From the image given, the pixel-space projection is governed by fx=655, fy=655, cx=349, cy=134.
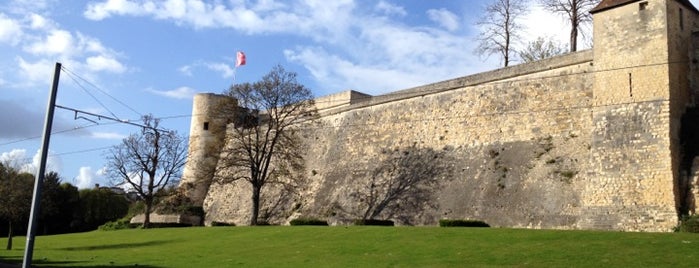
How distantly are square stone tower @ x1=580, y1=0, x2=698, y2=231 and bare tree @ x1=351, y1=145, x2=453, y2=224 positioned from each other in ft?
24.4

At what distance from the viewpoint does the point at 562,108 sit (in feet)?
79.0

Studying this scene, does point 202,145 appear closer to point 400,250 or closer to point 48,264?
point 48,264

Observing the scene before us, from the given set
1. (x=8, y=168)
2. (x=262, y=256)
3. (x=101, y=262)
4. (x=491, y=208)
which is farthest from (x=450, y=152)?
(x=8, y=168)

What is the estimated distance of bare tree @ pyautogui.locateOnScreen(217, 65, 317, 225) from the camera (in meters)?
35.0

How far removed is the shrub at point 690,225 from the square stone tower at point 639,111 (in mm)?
428

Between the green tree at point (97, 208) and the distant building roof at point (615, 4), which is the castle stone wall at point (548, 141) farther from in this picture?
the green tree at point (97, 208)

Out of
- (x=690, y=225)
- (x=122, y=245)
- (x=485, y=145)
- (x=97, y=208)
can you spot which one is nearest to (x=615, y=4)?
(x=485, y=145)

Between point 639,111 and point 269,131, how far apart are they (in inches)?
815

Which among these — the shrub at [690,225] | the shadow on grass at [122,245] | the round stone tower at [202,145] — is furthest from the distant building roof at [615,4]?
the round stone tower at [202,145]

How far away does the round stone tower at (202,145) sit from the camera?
43.4 m

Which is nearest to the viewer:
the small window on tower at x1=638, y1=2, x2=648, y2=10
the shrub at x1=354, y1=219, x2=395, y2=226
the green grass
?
the green grass

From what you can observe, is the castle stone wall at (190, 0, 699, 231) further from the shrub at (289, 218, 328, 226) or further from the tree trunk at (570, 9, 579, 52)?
the tree trunk at (570, 9, 579, 52)

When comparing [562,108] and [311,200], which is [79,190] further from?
[562,108]

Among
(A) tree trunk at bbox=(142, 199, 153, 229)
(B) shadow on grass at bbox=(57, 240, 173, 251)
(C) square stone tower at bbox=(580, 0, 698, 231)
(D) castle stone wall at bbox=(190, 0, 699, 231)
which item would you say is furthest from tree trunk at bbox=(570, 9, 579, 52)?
(A) tree trunk at bbox=(142, 199, 153, 229)
